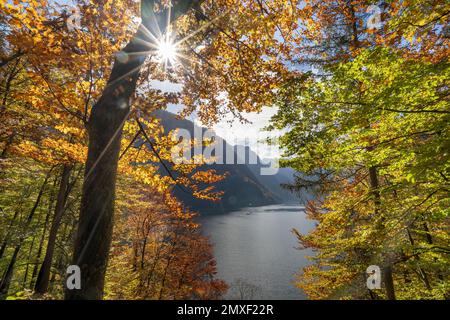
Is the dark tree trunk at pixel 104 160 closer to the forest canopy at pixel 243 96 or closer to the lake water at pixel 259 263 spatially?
the forest canopy at pixel 243 96

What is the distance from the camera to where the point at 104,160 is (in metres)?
2.90

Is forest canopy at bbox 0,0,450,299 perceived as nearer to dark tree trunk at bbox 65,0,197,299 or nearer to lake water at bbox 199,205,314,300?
dark tree trunk at bbox 65,0,197,299

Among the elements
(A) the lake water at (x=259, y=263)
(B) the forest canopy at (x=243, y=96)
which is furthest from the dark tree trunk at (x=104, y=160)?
(A) the lake water at (x=259, y=263)

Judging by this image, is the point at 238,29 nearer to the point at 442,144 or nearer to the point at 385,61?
the point at 385,61

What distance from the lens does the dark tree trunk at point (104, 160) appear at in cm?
268

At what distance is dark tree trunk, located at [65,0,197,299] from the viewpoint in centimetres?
268

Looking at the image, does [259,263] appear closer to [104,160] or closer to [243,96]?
[243,96]

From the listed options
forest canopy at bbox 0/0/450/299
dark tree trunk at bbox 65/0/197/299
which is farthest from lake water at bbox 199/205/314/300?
dark tree trunk at bbox 65/0/197/299

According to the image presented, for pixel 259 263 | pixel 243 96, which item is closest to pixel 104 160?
pixel 243 96

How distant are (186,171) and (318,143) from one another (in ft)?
11.1

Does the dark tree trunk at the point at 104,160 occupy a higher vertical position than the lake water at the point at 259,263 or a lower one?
higher

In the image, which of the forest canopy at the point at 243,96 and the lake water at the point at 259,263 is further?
the lake water at the point at 259,263

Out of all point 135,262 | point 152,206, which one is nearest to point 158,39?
point 152,206

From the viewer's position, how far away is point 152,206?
1719 centimetres
